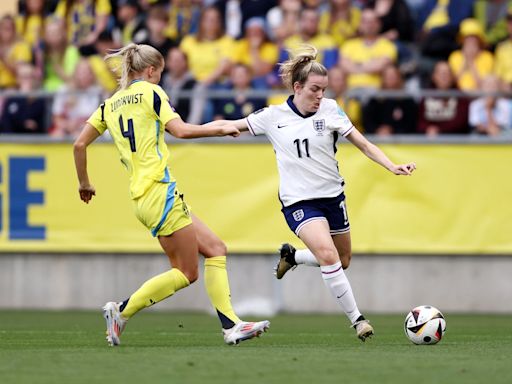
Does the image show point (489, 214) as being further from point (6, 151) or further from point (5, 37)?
point (5, 37)

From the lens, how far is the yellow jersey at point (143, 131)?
31.2 ft

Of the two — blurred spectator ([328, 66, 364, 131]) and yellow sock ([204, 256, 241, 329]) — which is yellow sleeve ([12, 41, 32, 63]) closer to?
blurred spectator ([328, 66, 364, 131])

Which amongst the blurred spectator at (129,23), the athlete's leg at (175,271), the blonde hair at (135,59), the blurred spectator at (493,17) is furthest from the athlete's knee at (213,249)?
the blurred spectator at (129,23)

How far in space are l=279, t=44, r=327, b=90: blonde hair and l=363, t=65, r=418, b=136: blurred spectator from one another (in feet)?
17.1

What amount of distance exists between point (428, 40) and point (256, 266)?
4027 millimetres

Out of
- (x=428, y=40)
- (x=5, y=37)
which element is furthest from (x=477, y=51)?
(x=5, y=37)

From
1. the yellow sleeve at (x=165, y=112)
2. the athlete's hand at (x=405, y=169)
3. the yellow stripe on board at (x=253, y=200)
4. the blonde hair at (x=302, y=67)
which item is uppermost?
the blonde hair at (x=302, y=67)

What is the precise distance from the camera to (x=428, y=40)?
55.8 feet

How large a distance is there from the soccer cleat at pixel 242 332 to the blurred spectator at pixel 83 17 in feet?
30.6

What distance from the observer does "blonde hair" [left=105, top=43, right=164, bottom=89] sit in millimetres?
9617

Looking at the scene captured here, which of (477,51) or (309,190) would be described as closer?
(309,190)

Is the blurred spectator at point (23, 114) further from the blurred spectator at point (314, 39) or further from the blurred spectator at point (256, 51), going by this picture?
the blurred spectator at point (314, 39)

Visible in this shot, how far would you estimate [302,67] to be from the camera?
1006cm

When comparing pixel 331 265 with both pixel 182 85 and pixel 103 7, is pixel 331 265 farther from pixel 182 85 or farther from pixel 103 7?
pixel 103 7
